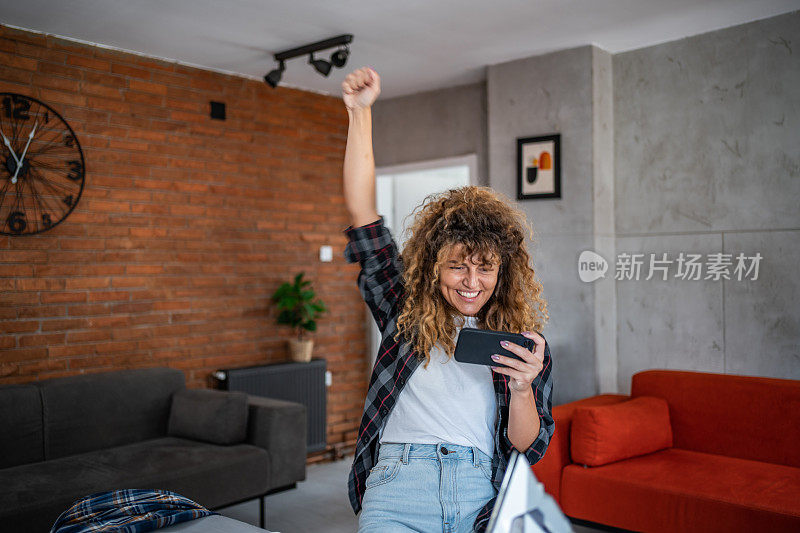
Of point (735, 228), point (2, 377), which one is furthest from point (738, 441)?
point (2, 377)

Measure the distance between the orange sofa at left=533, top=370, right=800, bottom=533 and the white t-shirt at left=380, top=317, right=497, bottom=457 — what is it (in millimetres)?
1655

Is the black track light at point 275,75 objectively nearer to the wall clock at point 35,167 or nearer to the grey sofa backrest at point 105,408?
the wall clock at point 35,167

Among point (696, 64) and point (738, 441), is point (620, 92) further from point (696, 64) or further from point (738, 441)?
point (738, 441)

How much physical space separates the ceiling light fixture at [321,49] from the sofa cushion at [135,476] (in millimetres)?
2182

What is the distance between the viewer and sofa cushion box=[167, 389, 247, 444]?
3705 mm

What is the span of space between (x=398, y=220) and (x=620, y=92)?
223 centimetres

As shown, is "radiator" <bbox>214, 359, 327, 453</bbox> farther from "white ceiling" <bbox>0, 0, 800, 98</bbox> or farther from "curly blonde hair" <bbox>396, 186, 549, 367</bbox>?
"curly blonde hair" <bbox>396, 186, 549, 367</bbox>

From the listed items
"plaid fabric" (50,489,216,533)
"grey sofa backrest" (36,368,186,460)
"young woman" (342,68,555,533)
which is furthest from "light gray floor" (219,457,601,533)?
"young woman" (342,68,555,533)

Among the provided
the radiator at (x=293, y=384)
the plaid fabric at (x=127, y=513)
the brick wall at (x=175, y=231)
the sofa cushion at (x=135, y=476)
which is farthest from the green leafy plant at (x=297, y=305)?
the plaid fabric at (x=127, y=513)

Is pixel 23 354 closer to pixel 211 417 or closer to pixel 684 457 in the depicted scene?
pixel 211 417

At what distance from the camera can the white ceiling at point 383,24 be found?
3.47m

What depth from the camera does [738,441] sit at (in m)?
3.33

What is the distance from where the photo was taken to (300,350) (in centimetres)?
487

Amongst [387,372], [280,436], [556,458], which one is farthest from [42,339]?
[387,372]
